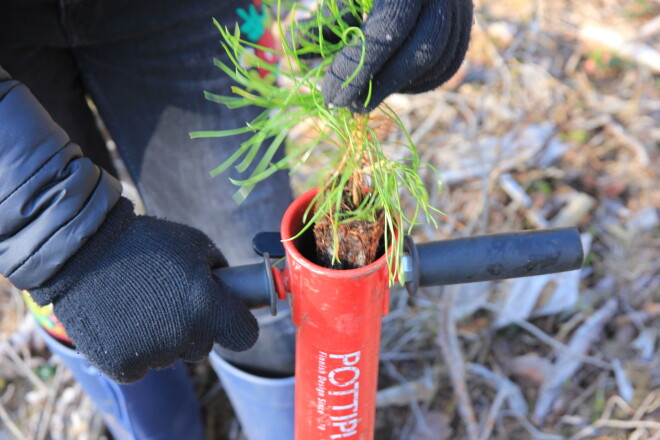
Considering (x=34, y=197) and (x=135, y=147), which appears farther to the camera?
(x=135, y=147)

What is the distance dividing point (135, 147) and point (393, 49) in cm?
74

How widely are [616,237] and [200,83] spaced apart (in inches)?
57.1

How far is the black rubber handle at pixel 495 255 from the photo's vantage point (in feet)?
2.76

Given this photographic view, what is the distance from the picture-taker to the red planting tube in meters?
0.80

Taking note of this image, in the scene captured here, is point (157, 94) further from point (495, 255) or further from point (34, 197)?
point (495, 255)

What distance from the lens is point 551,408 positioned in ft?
5.47

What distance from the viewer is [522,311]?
70.5 inches

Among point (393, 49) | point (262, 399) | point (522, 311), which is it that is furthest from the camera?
point (522, 311)

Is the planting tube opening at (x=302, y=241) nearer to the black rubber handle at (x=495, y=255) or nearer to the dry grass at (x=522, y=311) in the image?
the black rubber handle at (x=495, y=255)

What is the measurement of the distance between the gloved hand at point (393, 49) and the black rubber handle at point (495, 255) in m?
0.23

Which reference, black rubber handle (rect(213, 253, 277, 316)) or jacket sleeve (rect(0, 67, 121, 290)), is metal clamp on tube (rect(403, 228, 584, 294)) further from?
jacket sleeve (rect(0, 67, 121, 290))

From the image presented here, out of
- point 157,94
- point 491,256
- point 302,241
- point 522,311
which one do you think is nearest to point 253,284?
point 302,241

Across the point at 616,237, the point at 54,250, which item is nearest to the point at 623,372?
the point at 616,237

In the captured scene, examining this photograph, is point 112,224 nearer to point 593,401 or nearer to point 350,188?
point 350,188
